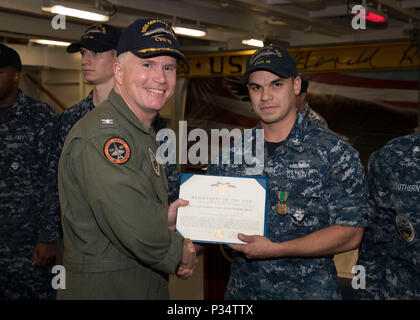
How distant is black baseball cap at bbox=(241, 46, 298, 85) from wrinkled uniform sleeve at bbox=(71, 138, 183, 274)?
0.83 m

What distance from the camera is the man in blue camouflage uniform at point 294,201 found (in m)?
1.90

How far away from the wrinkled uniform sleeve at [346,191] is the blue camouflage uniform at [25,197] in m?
1.93

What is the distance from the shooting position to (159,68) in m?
1.81

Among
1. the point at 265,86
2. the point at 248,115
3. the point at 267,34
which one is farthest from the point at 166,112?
the point at 265,86

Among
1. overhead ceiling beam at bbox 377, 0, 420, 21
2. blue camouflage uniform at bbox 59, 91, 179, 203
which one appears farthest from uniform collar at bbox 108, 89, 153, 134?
overhead ceiling beam at bbox 377, 0, 420, 21

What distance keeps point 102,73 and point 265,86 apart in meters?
1.31

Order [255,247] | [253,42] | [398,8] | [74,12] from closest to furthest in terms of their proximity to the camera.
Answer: [255,247] → [74,12] → [398,8] → [253,42]

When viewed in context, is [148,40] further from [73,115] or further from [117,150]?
[73,115]

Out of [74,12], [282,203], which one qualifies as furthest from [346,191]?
[74,12]

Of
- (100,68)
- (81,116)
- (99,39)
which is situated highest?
(99,39)

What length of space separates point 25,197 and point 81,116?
28.0 inches

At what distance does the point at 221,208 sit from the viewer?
6.52 ft
